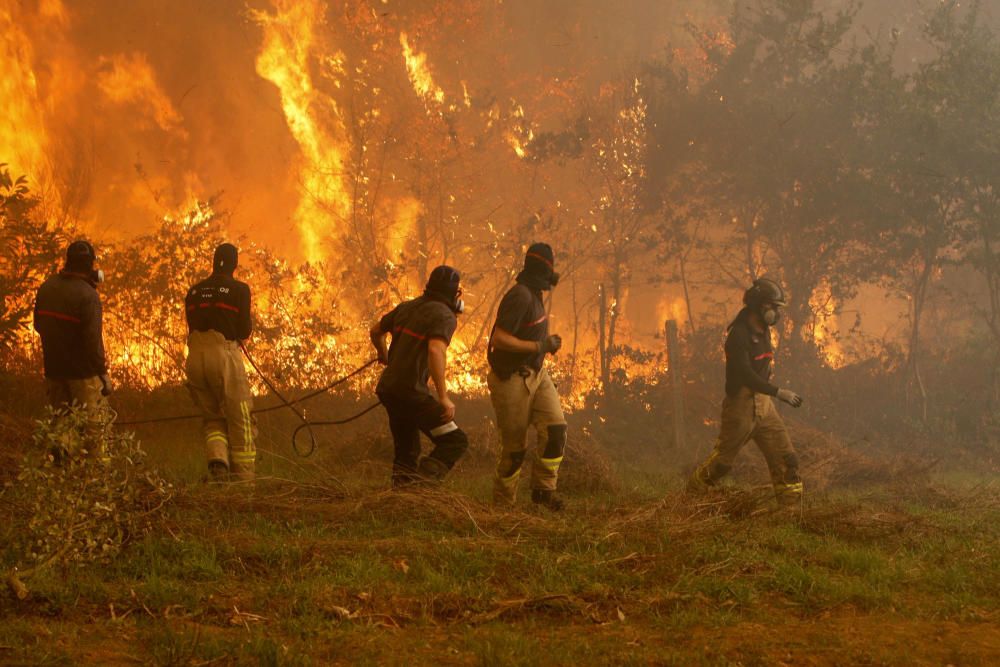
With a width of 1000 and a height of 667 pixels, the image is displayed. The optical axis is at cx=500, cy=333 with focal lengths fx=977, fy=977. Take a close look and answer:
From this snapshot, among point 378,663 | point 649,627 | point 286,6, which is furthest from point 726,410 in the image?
point 286,6

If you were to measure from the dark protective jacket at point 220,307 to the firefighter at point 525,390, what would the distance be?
219cm

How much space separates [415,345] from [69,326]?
2.93 metres

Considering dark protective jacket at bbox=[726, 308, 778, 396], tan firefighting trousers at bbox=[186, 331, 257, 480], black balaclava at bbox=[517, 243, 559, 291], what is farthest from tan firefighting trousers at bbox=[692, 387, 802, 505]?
tan firefighting trousers at bbox=[186, 331, 257, 480]

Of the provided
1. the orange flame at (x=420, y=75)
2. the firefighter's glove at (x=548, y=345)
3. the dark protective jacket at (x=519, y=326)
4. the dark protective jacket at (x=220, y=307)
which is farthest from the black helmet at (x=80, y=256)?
the orange flame at (x=420, y=75)

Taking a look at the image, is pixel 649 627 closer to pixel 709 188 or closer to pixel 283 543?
pixel 283 543

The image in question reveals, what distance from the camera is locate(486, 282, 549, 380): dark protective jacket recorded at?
302 inches

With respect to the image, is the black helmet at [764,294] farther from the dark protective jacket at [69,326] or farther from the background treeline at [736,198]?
the background treeline at [736,198]

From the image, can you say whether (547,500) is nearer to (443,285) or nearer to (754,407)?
(443,285)

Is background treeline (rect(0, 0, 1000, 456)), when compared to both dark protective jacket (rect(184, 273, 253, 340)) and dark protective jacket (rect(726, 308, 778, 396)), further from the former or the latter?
dark protective jacket (rect(726, 308, 778, 396))

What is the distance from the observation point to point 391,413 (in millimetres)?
7480

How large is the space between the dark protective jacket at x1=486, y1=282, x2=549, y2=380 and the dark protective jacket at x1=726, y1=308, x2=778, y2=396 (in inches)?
78.8

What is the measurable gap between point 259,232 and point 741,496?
585 inches

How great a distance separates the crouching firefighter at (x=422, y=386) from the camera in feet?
24.0

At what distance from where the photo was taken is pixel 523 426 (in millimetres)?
7789
